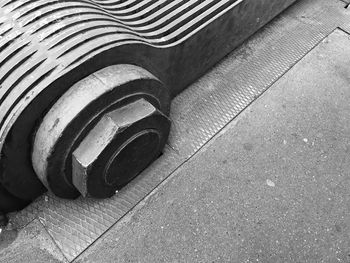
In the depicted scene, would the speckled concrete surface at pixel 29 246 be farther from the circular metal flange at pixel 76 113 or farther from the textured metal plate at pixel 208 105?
the circular metal flange at pixel 76 113

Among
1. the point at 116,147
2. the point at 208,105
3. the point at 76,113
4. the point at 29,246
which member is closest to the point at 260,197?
the point at 208,105

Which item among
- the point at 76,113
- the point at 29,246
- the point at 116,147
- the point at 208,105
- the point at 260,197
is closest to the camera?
the point at 76,113

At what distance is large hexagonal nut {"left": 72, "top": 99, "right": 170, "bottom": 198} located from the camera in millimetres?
1671

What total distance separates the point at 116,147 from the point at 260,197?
973mm

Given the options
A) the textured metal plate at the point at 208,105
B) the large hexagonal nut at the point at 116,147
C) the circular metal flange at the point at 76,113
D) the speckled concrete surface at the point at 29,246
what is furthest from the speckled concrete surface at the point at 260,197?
the circular metal flange at the point at 76,113

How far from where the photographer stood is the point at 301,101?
268 centimetres

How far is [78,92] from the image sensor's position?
159cm

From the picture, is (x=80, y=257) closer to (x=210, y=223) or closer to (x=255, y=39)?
(x=210, y=223)

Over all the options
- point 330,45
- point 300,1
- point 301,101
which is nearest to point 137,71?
point 301,101

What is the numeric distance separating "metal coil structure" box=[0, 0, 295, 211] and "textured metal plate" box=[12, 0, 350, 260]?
0.11 meters

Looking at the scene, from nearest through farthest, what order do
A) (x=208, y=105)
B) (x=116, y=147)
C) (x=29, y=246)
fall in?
(x=116, y=147) < (x=29, y=246) < (x=208, y=105)

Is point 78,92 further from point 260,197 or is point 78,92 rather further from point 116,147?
point 260,197

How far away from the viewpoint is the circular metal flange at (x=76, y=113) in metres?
1.57

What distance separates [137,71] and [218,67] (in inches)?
45.7
